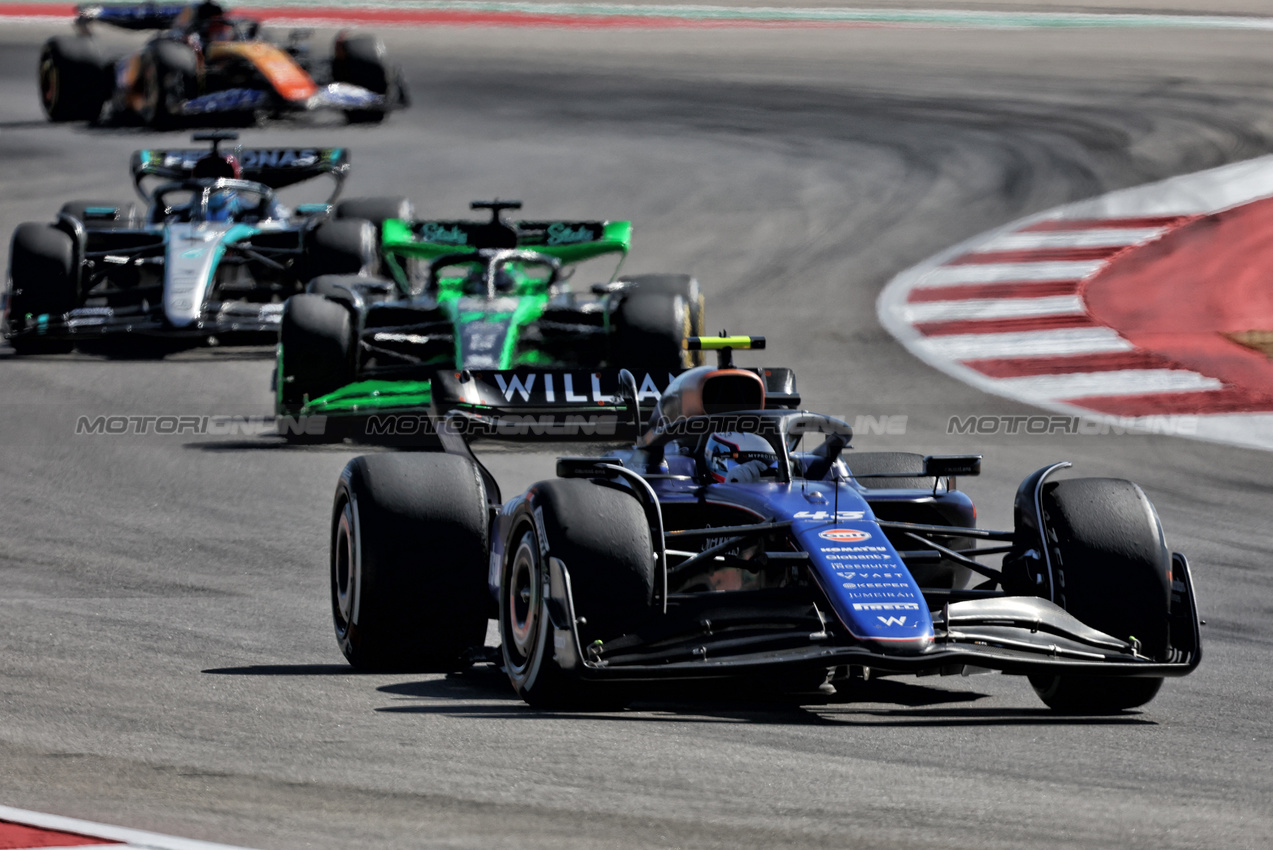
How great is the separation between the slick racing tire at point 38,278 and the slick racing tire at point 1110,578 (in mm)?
10907

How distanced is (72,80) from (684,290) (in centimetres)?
1442

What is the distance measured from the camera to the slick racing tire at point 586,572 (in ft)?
Result: 22.0

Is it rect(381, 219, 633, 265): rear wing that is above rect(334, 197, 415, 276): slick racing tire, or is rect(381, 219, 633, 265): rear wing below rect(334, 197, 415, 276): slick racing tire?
above

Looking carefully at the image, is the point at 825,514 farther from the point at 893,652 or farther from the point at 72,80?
the point at 72,80

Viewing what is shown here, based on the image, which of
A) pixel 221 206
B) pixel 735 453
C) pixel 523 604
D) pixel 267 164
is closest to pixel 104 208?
pixel 221 206

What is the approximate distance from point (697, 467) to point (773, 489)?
0.48m

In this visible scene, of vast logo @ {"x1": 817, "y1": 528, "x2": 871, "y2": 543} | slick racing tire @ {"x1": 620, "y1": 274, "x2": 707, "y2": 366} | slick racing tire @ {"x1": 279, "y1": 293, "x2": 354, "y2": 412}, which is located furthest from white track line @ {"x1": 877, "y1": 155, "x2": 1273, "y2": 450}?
vast logo @ {"x1": 817, "y1": 528, "x2": 871, "y2": 543}

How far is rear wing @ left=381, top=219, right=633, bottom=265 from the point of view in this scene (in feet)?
49.4

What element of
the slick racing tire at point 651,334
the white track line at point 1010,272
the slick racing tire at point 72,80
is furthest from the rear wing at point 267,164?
the slick racing tire at point 72,80

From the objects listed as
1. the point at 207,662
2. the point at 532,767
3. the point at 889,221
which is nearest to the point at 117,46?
the point at 889,221

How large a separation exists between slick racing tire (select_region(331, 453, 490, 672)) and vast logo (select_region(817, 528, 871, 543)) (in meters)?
1.39

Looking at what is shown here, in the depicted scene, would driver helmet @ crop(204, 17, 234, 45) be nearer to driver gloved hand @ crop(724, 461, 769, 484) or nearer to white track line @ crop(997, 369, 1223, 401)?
white track line @ crop(997, 369, 1223, 401)

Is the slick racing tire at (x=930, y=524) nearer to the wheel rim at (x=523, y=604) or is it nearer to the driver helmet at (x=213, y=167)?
the wheel rim at (x=523, y=604)

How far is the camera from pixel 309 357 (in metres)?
13.2
